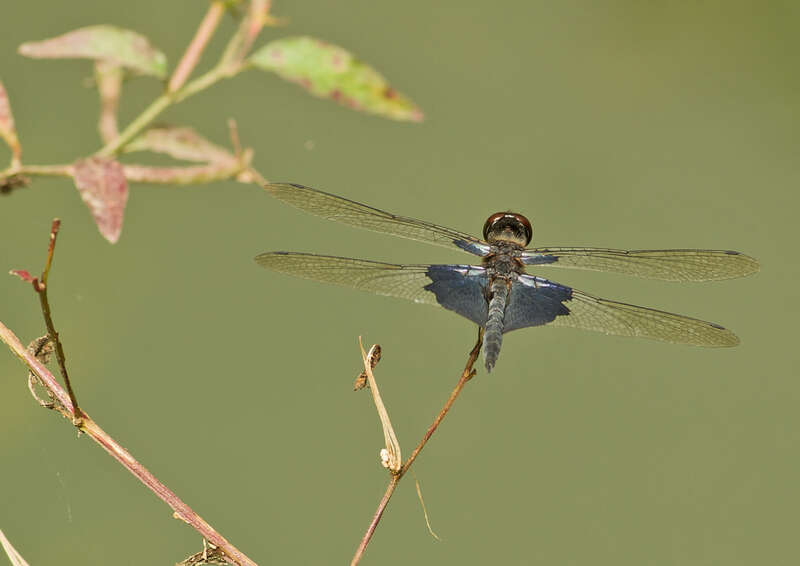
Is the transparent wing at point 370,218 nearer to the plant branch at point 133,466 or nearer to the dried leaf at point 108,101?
the dried leaf at point 108,101

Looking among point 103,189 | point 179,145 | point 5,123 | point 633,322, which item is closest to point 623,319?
point 633,322

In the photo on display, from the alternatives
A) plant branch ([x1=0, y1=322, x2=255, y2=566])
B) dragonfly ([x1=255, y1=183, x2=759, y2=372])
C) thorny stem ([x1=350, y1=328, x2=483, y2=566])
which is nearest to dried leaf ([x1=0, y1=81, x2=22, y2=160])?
plant branch ([x1=0, y1=322, x2=255, y2=566])

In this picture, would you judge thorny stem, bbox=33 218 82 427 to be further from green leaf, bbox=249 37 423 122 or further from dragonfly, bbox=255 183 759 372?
dragonfly, bbox=255 183 759 372

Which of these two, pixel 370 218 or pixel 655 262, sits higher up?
Result: pixel 655 262

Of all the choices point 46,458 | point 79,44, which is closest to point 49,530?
point 46,458

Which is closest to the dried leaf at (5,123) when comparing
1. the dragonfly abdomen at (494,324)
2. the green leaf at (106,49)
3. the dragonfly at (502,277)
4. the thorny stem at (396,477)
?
the green leaf at (106,49)

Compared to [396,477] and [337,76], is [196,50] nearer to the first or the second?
[337,76]
